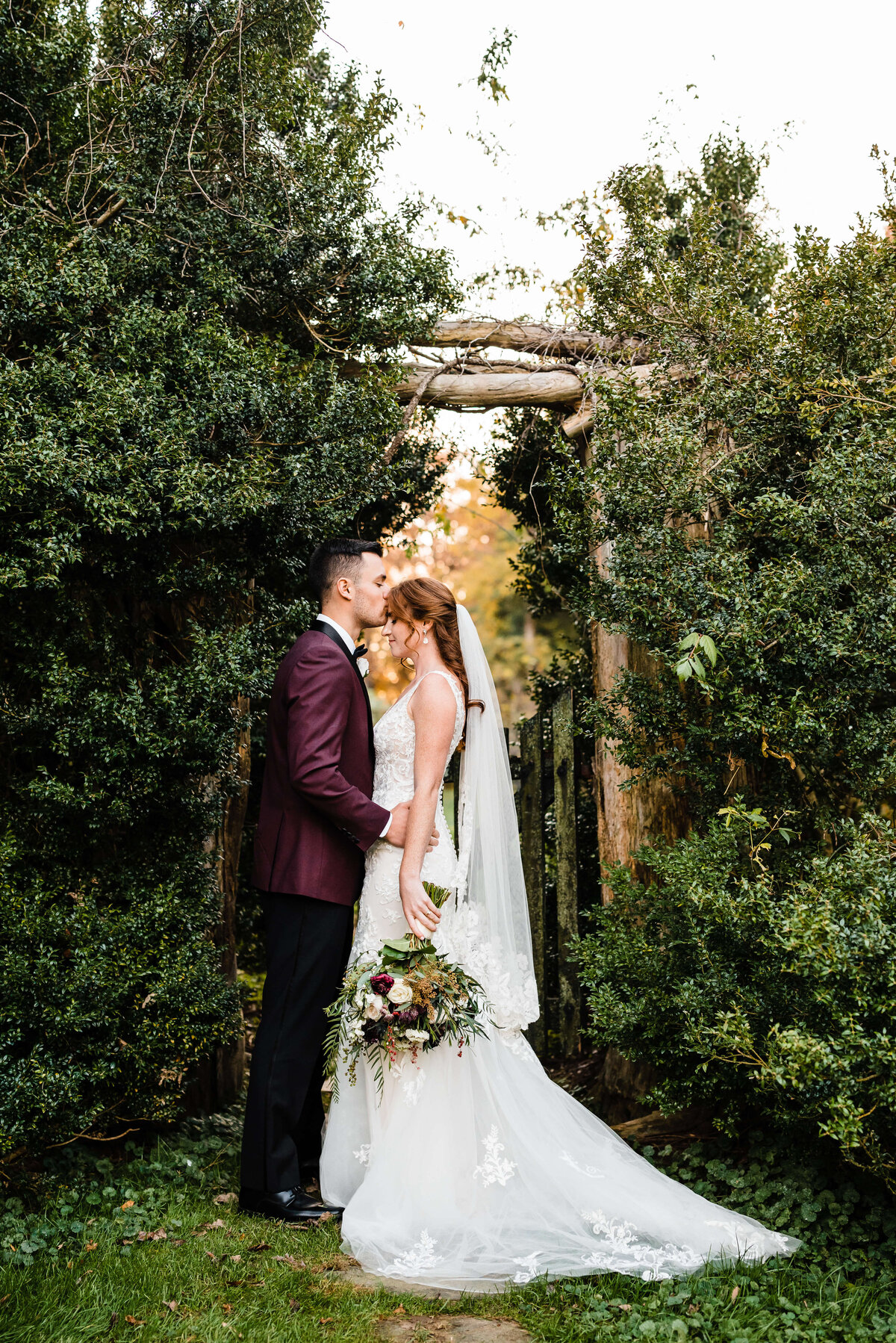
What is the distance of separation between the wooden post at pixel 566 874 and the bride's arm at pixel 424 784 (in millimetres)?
2409

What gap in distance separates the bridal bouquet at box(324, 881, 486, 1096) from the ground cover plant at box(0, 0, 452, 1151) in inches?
33.4

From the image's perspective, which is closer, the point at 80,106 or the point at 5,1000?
the point at 5,1000

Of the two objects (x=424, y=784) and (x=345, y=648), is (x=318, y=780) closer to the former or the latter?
(x=424, y=784)

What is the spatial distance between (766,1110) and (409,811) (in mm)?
1790

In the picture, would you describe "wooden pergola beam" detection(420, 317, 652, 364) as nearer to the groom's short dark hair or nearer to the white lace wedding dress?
the groom's short dark hair

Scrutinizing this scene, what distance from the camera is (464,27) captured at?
5.88 meters

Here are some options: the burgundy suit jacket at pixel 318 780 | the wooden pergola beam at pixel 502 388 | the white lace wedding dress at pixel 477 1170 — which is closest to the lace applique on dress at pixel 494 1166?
the white lace wedding dress at pixel 477 1170

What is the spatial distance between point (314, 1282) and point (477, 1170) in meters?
0.68

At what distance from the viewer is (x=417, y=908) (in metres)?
3.72

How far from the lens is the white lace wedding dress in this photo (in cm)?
315

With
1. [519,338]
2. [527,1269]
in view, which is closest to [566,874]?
[527,1269]

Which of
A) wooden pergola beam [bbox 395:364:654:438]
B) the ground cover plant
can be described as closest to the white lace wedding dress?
the ground cover plant

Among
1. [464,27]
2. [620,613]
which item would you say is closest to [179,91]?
[464,27]

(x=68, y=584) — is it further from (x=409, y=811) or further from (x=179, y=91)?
(x=179, y=91)
